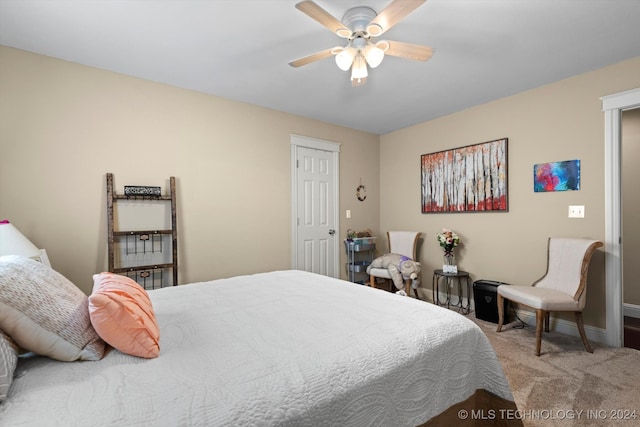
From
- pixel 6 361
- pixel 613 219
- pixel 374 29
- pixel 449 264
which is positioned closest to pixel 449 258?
pixel 449 264

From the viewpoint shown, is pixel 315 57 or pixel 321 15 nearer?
pixel 321 15

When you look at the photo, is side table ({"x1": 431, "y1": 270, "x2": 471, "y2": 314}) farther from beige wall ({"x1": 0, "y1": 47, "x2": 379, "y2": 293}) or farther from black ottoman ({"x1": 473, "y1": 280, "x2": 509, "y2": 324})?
beige wall ({"x1": 0, "y1": 47, "x2": 379, "y2": 293})

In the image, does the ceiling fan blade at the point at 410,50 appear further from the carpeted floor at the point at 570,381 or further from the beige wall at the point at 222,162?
the carpeted floor at the point at 570,381

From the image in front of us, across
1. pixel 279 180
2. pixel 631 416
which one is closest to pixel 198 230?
pixel 279 180

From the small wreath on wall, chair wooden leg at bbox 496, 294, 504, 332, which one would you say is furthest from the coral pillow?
the small wreath on wall

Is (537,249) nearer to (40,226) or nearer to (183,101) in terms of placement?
(183,101)

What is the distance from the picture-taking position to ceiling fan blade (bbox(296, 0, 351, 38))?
5.29ft

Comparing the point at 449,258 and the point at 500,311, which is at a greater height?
the point at 449,258

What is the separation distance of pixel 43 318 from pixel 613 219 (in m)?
3.99

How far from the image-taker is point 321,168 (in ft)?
14.1

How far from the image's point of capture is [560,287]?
9.18 ft

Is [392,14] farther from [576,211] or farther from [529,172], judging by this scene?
[576,211]

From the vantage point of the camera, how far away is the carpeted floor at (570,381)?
1.74 m

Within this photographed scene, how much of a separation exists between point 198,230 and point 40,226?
1290 millimetres
